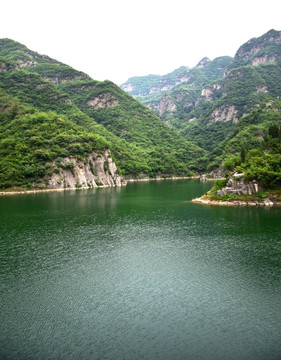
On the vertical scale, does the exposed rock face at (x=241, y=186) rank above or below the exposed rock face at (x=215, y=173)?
below

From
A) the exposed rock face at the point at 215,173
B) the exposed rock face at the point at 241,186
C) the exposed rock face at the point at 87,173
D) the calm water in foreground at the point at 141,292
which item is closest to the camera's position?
the calm water in foreground at the point at 141,292

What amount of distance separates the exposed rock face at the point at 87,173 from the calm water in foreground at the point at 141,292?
237 ft

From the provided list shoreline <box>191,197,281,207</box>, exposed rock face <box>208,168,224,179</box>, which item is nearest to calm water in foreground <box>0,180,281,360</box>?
shoreline <box>191,197,281,207</box>

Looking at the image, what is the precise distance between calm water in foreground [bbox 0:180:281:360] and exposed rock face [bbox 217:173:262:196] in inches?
950

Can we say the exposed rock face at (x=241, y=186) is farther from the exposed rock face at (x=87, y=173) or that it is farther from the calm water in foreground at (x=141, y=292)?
the exposed rock face at (x=87, y=173)

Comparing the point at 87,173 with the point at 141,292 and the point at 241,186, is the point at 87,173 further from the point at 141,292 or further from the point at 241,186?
the point at 141,292

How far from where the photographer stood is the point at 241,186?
68.3 metres

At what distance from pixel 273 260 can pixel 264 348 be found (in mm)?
15649

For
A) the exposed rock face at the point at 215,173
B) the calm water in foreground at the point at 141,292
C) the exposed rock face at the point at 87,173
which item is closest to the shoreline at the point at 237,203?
the calm water in foreground at the point at 141,292

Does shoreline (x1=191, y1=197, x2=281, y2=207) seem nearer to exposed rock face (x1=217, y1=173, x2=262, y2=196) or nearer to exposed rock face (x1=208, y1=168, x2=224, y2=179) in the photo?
exposed rock face (x1=217, y1=173, x2=262, y2=196)

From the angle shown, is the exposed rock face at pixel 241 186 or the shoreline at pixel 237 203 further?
the exposed rock face at pixel 241 186

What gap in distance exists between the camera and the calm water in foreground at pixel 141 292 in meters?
15.9

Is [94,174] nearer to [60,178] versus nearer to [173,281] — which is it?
[60,178]

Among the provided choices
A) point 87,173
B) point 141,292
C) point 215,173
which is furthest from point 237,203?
point 215,173
